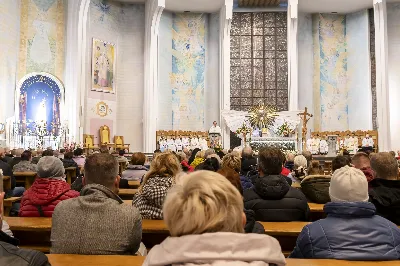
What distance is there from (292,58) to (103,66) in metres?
8.59

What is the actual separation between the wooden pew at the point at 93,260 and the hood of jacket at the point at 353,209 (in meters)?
1.11

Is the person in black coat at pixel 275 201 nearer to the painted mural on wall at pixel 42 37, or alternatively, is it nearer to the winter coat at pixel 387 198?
the winter coat at pixel 387 198

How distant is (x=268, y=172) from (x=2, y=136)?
45.3 ft

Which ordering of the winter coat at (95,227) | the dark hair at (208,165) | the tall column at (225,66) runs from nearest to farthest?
the winter coat at (95,227), the dark hair at (208,165), the tall column at (225,66)

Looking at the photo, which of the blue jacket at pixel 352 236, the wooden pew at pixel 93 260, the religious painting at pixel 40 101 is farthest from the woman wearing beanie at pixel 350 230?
the religious painting at pixel 40 101

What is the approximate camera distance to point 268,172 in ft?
13.4

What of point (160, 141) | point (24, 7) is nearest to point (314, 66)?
point (160, 141)

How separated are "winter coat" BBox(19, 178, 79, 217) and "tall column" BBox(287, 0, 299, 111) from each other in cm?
1704

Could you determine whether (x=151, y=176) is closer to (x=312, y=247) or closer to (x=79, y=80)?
(x=312, y=247)

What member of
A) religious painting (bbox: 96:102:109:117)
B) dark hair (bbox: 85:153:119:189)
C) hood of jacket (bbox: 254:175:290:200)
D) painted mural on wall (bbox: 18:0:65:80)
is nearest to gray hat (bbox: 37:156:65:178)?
dark hair (bbox: 85:153:119:189)

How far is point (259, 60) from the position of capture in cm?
2147

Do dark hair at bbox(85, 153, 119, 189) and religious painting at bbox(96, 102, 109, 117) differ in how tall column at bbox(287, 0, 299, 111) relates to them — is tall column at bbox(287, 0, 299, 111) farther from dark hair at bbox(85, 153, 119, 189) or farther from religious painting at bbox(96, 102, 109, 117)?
dark hair at bbox(85, 153, 119, 189)

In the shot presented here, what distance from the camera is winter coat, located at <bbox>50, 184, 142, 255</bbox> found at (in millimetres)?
2551

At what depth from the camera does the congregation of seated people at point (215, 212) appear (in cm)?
134
